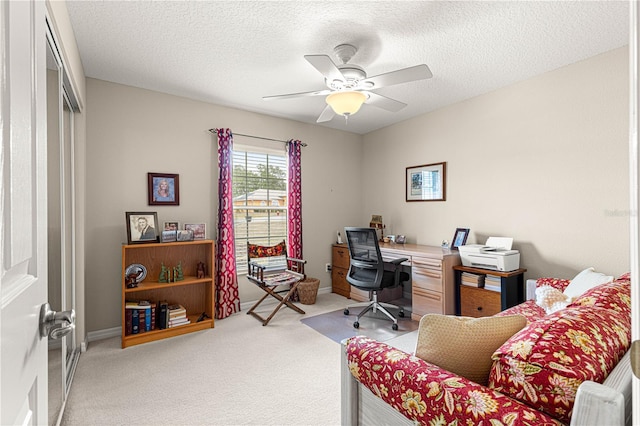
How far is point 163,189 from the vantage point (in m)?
3.46

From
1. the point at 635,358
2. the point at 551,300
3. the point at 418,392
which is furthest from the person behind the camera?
the point at 551,300

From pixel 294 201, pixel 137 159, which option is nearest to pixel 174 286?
→ pixel 137 159

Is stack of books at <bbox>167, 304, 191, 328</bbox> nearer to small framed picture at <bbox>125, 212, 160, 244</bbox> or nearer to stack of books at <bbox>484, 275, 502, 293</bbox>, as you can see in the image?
small framed picture at <bbox>125, 212, 160, 244</bbox>

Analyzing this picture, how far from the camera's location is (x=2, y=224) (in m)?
0.51

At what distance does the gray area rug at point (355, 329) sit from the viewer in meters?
3.18

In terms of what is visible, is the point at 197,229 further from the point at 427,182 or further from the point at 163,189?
the point at 427,182

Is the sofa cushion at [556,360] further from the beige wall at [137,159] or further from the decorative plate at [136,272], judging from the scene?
the beige wall at [137,159]

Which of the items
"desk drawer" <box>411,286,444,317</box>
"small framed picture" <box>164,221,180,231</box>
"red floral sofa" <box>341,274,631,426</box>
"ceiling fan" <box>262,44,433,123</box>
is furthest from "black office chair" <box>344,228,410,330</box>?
"red floral sofa" <box>341,274,631,426</box>

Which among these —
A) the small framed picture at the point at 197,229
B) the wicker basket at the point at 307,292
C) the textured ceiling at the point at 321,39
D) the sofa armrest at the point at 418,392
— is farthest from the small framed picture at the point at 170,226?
the sofa armrest at the point at 418,392

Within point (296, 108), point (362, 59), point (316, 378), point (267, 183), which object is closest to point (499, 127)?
point (362, 59)

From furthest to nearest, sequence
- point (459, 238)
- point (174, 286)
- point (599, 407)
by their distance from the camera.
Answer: point (459, 238) < point (174, 286) < point (599, 407)

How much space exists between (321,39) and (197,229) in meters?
2.32

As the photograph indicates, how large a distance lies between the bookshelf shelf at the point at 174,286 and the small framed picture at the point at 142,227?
3.3 inches

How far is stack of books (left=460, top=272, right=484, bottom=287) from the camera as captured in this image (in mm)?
3215
